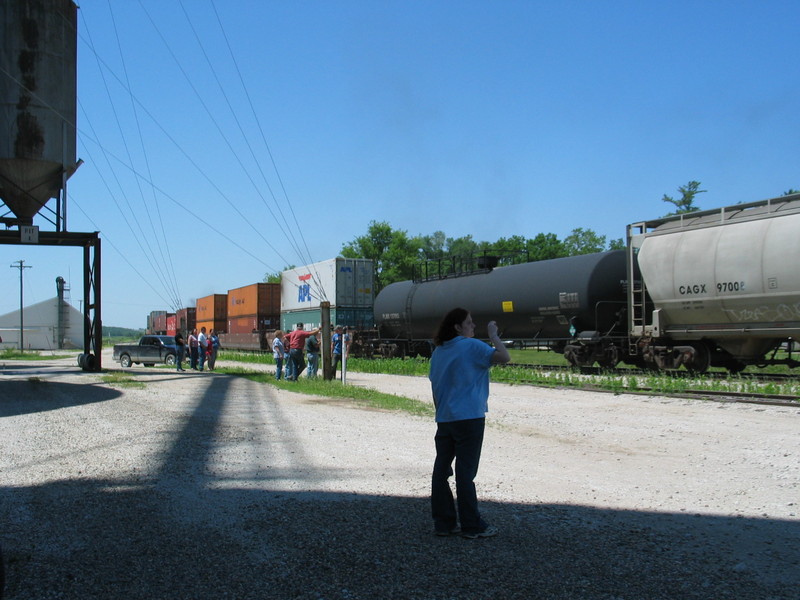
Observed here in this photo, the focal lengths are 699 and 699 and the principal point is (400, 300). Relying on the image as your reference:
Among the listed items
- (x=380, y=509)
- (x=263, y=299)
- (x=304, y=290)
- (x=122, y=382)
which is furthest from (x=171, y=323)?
(x=380, y=509)

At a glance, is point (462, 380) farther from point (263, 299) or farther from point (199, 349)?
point (263, 299)

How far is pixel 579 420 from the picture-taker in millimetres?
11859

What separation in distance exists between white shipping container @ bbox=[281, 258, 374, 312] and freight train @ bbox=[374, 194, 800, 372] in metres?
10.8

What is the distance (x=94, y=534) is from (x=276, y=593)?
1915mm

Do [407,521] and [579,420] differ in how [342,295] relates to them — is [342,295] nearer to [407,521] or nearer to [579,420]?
[579,420]

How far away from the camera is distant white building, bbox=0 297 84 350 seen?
84.1 meters

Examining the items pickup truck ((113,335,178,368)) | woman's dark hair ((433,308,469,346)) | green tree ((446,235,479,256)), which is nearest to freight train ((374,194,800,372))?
woman's dark hair ((433,308,469,346))

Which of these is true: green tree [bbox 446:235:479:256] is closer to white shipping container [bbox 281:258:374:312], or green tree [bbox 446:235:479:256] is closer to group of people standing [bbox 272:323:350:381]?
white shipping container [bbox 281:258:374:312]

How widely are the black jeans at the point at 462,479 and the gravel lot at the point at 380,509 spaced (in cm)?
14

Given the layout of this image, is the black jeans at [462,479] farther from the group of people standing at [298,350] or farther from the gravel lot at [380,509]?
the group of people standing at [298,350]

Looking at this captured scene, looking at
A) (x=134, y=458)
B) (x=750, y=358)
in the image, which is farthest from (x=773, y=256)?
(x=134, y=458)

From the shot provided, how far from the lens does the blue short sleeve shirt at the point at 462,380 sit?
16.9 ft

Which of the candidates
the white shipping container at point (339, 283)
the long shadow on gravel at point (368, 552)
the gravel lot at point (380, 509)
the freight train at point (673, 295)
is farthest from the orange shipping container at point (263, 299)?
the long shadow on gravel at point (368, 552)

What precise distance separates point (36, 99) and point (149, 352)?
1448cm
